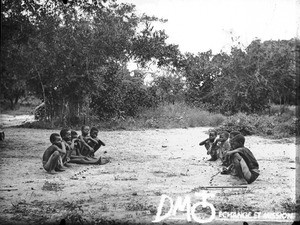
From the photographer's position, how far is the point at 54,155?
216 inches

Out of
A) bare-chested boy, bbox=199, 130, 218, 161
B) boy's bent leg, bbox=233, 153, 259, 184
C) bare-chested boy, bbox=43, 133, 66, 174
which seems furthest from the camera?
bare-chested boy, bbox=199, 130, 218, 161

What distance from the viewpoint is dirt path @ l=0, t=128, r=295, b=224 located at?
15.6ft

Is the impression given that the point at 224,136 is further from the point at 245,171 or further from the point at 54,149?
the point at 54,149

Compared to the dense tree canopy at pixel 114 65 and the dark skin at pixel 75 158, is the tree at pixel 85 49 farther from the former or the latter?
the dark skin at pixel 75 158

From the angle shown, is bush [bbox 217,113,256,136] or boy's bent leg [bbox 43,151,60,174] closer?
boy's bent leg [bbox 43,151,60,174]

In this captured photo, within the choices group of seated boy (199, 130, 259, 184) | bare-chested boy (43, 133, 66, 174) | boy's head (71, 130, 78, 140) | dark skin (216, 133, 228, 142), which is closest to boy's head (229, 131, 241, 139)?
group of seated boy (199, 130, 259, 184)

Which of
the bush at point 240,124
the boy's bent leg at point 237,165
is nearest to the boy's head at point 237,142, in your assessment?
the boy's bent leg at point 237,165

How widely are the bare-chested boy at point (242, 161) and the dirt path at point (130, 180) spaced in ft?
0.41

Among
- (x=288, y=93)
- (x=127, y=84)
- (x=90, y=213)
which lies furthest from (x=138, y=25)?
(x=90, y=213)

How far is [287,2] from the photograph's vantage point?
573 cm

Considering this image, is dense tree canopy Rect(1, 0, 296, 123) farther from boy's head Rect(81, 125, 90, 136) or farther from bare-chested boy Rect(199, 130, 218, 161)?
bare-chested boy Rect(199, 130, 218, 161)

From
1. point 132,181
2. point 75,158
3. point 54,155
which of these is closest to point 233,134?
point 132,181

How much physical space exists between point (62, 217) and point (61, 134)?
1344 millimetres

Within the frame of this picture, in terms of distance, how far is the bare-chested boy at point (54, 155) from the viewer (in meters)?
5.44
